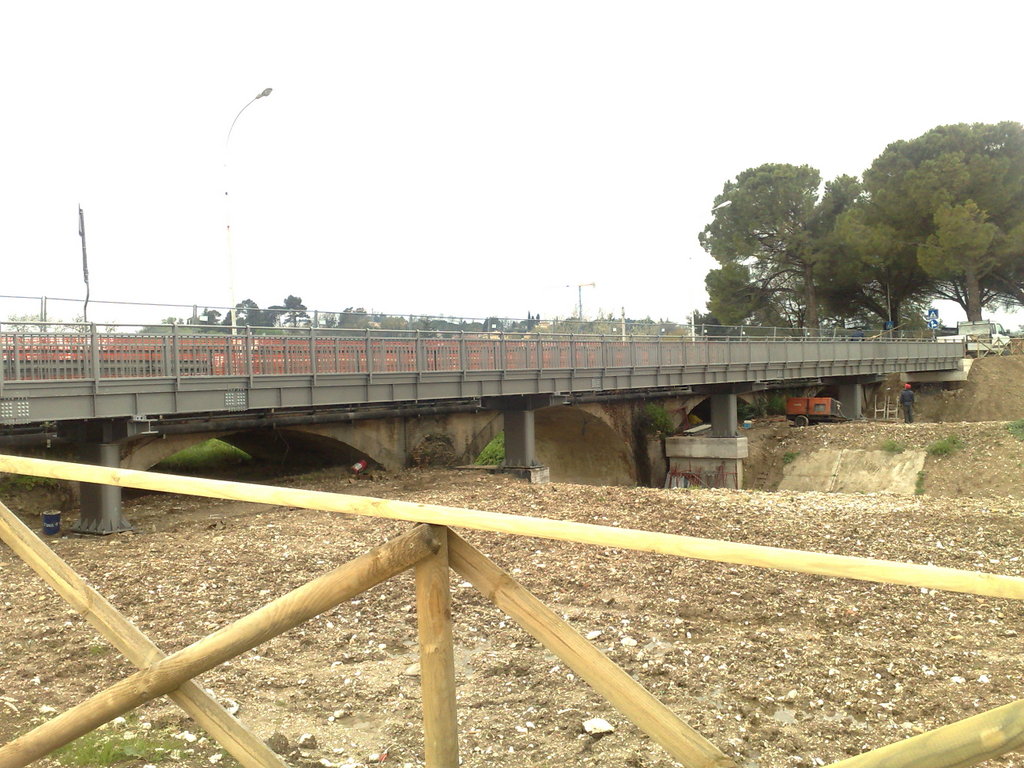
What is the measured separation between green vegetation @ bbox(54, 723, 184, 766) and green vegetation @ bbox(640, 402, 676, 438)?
31190 millimetres

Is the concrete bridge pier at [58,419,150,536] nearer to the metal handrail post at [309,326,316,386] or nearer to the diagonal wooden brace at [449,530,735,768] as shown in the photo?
the metal handrail post at [309,326,316,386]

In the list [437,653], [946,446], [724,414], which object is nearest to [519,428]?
[724,414]

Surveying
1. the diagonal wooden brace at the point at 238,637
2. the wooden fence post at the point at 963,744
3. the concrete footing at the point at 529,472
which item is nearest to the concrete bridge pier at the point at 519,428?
the concrete footing at the point at 529,472

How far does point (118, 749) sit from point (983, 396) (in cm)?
5383

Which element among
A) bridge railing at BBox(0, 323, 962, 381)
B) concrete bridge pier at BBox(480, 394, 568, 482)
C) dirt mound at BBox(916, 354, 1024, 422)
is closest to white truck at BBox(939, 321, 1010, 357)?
dirt mound at BBox(916, 354, 1024, 422)

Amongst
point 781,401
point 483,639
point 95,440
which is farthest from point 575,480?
point 483,639

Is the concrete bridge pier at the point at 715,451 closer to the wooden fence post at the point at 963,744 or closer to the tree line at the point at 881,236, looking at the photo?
the tree line at the point at 881,236

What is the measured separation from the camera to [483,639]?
21.5 ft

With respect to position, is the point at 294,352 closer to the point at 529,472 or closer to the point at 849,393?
the point at 529,472

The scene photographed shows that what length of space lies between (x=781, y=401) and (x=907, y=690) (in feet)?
132

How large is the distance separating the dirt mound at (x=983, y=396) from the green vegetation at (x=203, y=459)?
39718 mm

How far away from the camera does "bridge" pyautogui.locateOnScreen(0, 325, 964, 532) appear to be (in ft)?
43.0

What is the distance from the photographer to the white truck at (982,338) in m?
55.2

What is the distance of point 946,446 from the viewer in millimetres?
28453
